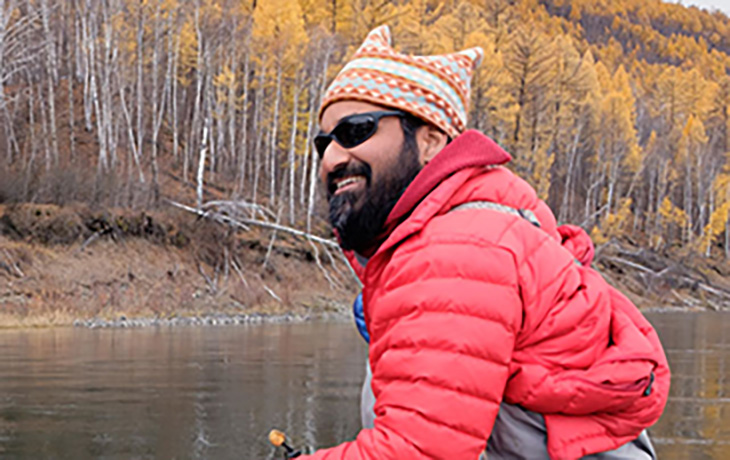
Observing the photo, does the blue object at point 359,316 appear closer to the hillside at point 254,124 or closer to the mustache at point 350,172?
the mustache at point 350,172

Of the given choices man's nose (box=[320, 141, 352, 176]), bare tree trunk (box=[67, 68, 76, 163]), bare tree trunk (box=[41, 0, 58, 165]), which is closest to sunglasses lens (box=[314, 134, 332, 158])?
man's nose (box=[320, 141, 352, 176])

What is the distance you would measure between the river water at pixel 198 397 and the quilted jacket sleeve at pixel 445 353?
4052mm

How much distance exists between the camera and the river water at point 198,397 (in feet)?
19.1

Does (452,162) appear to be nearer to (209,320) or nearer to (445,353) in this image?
(445,353)

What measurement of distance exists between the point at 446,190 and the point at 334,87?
0.49 metres

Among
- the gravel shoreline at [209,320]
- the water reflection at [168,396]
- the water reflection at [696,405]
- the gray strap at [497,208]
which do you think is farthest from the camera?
the gravel shoreline at [209,320]

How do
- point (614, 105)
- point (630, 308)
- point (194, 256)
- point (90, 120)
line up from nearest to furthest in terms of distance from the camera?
point (630, 308) < point (194, 256) < point (90, 120) < point (614, 105)

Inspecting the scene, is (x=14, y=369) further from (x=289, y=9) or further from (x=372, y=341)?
(x=289, y=9)

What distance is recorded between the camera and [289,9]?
37.2 m

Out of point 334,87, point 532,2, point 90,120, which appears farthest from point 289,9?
point 532,2

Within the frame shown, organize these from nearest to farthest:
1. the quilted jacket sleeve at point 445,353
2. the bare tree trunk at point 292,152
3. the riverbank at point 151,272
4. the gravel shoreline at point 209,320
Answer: the quilted jacket sleeve at point 445,353 → the gravel shoreline at point 209,320 → the riverbank at point 151,272 → the bare tree trunk at point 292,152

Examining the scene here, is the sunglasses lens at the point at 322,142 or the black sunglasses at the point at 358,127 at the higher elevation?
the black sunglasses at the point at 358,127

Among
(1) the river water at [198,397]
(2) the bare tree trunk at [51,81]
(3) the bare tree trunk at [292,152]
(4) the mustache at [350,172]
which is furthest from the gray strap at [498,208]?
(3) the bare tree trunk at [292,152]

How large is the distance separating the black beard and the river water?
3825mm
